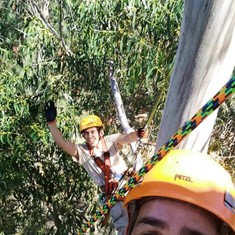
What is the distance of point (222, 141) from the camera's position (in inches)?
160

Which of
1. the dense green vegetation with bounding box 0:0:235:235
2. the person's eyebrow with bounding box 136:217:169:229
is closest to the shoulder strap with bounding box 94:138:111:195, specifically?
the dense green vegetation with bounding box 0:0:235:235

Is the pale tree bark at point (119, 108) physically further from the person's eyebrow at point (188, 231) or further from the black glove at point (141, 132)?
the person's eyebrow at point (188, 231)

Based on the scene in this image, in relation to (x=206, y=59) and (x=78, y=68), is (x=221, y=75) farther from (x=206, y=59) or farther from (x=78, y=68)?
(x=78, y=68)

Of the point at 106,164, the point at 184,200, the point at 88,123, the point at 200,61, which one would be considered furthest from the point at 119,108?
the point at 184,200

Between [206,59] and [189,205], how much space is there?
0.59 meters

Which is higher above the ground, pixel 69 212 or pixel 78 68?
pixel 78 68

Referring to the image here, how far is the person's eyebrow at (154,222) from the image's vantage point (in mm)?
967

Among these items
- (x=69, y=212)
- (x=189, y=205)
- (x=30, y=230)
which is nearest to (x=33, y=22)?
(x=69, y=212)

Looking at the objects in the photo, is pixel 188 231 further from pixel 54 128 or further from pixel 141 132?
pixel 54 128

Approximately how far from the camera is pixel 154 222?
3.22 feet

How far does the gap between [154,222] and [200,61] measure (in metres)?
0.65

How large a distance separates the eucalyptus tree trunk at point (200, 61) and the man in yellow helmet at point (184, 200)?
1.26 ft

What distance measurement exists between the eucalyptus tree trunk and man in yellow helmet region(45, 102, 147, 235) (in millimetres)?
1776

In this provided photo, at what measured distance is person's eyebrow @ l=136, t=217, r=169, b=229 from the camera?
967mm
